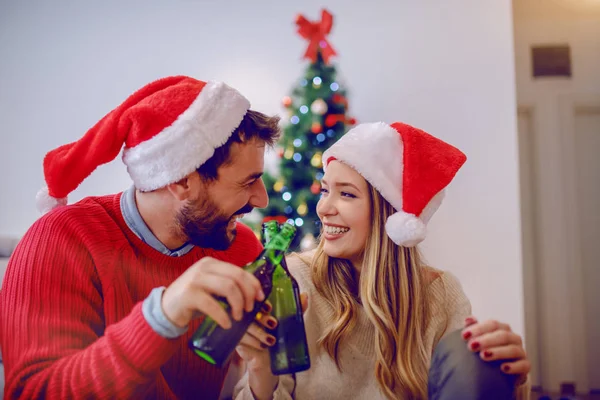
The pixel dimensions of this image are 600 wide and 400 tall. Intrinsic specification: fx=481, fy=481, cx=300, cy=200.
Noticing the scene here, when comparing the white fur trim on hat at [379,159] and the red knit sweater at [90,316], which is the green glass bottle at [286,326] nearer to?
the red knit sweater at [90,316]

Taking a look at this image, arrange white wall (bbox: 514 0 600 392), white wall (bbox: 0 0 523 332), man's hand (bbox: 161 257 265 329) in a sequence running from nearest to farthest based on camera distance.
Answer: man's hand (bbox: 161 257 265 329) → white wall (bbox: 0 0 523 332) → white wall (bbox: 514 0 600 392)

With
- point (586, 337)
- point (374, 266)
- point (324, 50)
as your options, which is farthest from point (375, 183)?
point (586, 337)

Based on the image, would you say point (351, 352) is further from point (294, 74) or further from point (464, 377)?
point (294, 74)

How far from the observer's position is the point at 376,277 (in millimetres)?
1034

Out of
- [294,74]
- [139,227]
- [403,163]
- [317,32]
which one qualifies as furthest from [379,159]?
[294,74]

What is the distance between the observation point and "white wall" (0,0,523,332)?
2383 millimetres

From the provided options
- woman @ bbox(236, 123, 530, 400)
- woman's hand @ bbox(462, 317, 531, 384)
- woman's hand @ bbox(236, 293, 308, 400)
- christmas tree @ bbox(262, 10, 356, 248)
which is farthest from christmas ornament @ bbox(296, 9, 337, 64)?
woman's hand @ bbox(462, 317, 531, 384)

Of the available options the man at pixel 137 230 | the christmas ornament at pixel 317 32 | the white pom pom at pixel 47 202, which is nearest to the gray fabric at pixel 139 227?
the man at pixel 137 230

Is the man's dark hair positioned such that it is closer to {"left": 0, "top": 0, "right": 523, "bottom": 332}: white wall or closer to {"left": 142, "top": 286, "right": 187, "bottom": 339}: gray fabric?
{"left": 142, "top": 286, "right": 187, "bottom": 339}: gray fabric

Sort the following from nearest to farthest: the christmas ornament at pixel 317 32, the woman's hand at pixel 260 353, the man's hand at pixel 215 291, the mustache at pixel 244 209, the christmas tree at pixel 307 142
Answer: the man's hand at pixel 215 291 < the woman's hand at pixel 260 353 < the mustache at pixel 244 209 < the christmas tree at pixel 307 142 < the christmas ornament at pixel 317 32

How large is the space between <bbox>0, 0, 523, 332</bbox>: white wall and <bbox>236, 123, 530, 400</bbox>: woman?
156cm

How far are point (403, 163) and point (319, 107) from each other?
114 cm

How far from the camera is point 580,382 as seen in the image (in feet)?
9.04

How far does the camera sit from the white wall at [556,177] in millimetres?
2783
